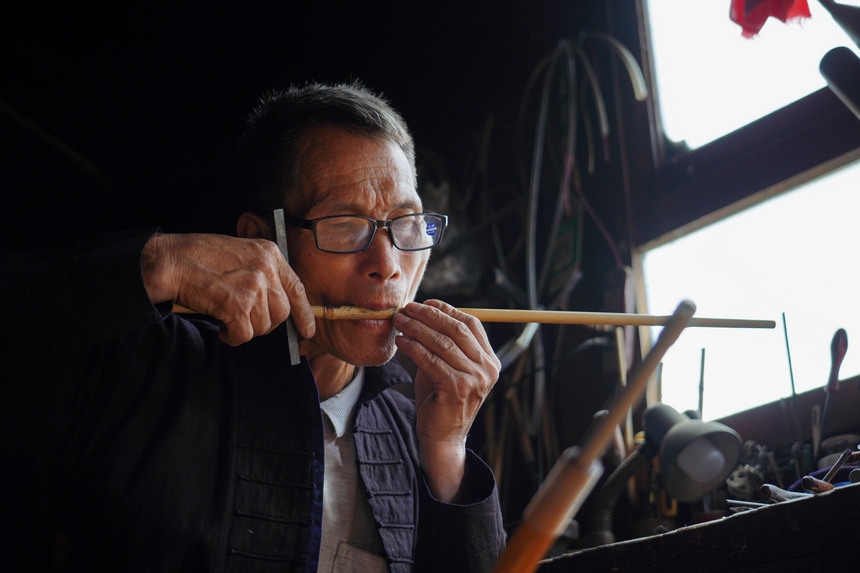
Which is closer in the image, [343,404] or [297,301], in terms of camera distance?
[297,301]

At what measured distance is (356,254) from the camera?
6.29 ft

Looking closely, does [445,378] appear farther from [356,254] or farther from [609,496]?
[609,496]

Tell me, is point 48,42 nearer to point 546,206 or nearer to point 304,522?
point 546,206

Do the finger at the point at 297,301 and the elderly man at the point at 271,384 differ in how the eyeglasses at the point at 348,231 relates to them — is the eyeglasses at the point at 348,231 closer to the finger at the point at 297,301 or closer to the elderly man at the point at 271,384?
the elderly man at the point at 271,384

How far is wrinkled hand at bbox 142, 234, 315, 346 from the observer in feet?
4.85

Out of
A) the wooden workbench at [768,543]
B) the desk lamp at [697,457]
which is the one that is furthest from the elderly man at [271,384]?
the wooden workbench at [768,543]

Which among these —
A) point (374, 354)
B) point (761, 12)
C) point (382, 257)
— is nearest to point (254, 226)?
point (382, 257)

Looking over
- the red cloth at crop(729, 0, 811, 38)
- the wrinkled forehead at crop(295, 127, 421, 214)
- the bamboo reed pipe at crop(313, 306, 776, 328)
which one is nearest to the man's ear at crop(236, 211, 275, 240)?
the wrinkled forehead at crop(295, 127, 421, 214)

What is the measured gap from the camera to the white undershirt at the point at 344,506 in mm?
1877

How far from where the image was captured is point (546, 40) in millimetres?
3770

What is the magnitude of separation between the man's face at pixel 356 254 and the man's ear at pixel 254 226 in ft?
0.41

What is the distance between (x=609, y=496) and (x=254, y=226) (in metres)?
1.35

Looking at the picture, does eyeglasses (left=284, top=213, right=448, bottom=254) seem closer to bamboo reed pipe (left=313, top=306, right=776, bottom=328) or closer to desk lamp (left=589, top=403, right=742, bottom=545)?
bamboo reed pipe (left=313, top=306, right=776, bottom=328)

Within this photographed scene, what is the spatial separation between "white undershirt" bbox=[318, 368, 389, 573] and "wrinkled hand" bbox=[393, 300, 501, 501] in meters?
0.20
